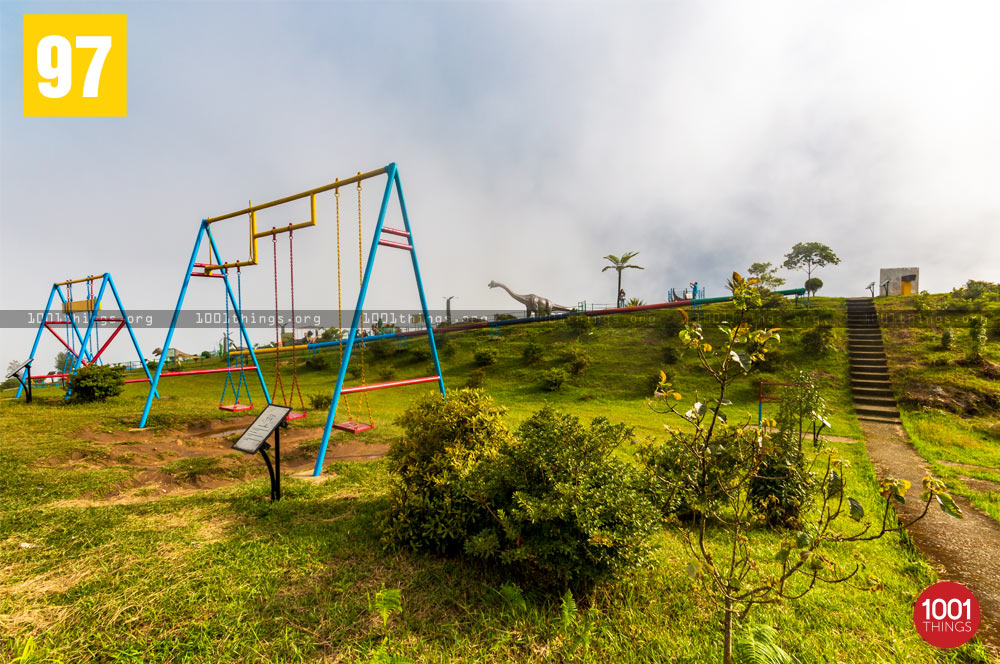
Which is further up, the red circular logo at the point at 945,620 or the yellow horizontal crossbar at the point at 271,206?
the yellow horizontal crossbar at the point at 271,206

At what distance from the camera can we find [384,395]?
1816 cm

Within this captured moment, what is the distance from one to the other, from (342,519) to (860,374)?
1832 centimetres

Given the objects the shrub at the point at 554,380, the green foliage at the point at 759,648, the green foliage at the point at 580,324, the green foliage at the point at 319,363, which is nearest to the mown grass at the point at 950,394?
the green foliage at the point at 759,648

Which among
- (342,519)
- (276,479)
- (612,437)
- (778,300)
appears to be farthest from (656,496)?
(778,300)

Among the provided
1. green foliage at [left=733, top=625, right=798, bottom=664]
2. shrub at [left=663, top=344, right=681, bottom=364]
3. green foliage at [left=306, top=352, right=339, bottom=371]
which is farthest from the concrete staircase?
green foliage at [left=306, top=352, right=339, bottom=371]

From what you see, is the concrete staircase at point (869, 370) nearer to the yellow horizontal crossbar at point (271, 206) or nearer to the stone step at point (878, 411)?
the stone step at point (878, 411)

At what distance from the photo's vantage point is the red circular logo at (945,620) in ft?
10.1

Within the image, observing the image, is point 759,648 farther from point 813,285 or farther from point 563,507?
point 813,285

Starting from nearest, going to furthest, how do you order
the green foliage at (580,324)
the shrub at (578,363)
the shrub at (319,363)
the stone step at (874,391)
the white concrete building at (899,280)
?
the stone step at (874,391), the shrub at (578,363), the shrub at (319,363), the green foliage at (580,324), the white concrete building at (899,280)

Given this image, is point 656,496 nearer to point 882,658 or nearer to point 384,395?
point 882,658

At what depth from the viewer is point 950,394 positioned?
12836 mm

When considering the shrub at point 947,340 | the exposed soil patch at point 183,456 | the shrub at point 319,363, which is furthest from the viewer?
the shrub at point 319,363

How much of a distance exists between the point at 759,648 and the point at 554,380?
14896mm

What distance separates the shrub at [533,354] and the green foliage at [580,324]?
4.23 meters
